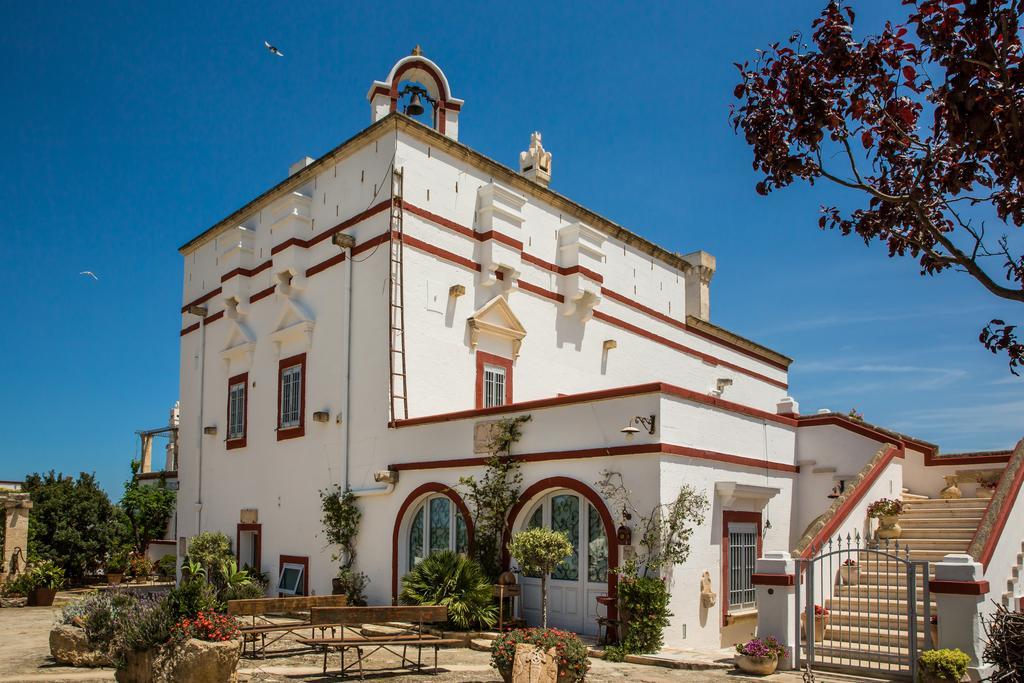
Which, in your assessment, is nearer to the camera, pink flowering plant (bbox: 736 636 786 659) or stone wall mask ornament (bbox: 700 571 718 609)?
pink flowering plant (bbox: 736 636 786 659)

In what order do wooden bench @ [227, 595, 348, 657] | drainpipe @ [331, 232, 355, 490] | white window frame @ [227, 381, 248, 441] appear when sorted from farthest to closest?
1. white window frame @ [227, 381, 248, 441]
2. drainpipe @ [331, 232, 355, 490]
3. wooden bench @ [227, 595, 348, 657]

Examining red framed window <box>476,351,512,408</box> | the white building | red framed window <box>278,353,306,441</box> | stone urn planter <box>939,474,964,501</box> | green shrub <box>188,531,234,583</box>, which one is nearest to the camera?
the white building

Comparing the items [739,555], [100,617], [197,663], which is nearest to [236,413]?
[100,617]

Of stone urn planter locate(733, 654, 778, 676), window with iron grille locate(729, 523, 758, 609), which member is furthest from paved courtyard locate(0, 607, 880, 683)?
window with iron grille locate(729, 523, 758, 609)

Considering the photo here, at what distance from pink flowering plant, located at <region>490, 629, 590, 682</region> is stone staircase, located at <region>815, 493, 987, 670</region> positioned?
12.8ft

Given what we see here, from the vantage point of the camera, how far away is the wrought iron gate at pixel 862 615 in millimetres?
11305

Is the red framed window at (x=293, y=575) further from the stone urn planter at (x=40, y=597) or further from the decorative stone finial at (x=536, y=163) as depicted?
the decorative stone finial at (x=536, y=163)

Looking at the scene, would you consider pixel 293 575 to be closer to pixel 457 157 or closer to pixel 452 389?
pixel 452 389

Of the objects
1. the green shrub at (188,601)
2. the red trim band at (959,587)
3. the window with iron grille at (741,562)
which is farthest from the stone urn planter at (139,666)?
the window with iron grille at (741,562)

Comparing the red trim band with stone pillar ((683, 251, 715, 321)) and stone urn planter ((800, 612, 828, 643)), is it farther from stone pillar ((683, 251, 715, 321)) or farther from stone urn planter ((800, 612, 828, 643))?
stone pillar ((683, 251, 715, 321))

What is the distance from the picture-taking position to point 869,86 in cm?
639

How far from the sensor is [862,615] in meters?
13.4

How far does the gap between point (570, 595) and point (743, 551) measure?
11.6ft

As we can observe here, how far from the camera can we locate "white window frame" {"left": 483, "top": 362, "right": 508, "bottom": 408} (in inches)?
781
